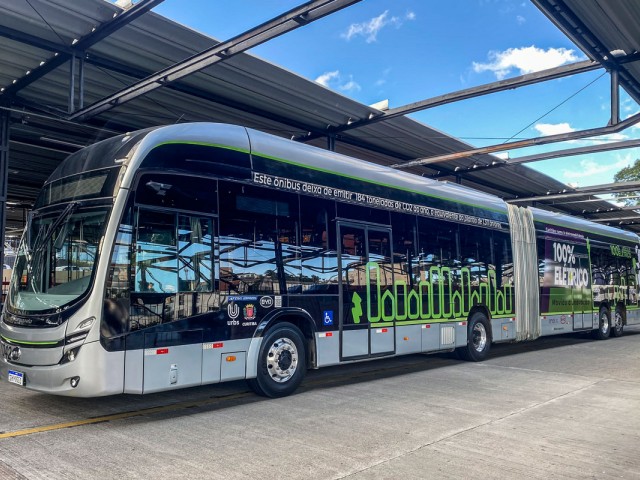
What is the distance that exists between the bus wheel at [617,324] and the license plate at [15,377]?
1748 cm

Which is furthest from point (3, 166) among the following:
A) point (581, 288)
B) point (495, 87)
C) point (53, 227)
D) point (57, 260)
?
point (581, 288)

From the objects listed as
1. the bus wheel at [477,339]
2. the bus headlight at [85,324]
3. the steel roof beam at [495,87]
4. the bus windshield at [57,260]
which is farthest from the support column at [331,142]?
the bus headlight at [85,324]

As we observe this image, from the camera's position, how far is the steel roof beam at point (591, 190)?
65.4ft

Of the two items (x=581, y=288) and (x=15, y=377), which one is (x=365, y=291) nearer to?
(x=15, y=377)

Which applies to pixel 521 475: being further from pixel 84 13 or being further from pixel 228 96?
pixel 228 96

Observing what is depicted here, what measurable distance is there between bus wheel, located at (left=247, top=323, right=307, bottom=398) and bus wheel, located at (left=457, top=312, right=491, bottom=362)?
4.98m

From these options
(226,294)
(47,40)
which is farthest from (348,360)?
(47,40)

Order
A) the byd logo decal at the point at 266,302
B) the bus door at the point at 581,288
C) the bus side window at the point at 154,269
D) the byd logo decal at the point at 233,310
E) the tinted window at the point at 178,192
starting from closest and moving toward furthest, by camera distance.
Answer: the bus side window at the point at 154,269
the tinted window at the point at 178,192
the byd logo decal at the point at 233,310
the byd logo decal at the point at 266,302
the bus door at the point at 581,288

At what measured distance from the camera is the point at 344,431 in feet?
19.7

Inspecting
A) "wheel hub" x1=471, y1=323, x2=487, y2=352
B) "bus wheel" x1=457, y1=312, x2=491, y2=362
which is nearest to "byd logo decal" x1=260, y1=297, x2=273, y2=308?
"bus wheel" x1=457, y1=312, x2=491, y2=362

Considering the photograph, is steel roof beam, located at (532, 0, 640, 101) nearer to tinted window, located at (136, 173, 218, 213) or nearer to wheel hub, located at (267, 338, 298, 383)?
tinted window, located at (136, 173, 218, 213)

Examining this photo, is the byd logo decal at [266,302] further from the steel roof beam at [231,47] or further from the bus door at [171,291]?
the steel roof beam at [231,47]

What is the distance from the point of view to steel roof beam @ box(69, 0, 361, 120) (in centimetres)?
736

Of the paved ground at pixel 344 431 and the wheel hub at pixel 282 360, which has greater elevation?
the wheel hub at pixel 282 360
